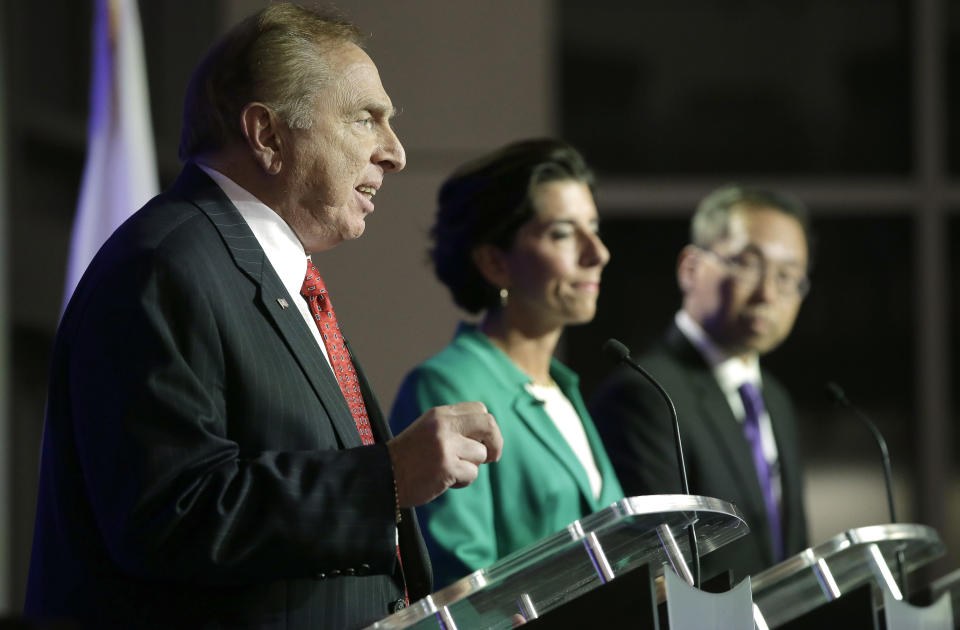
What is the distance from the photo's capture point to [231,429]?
5.70ft

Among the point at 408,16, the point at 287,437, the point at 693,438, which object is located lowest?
the point at 693,438

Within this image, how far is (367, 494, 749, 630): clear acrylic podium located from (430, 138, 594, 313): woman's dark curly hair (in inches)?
56.8

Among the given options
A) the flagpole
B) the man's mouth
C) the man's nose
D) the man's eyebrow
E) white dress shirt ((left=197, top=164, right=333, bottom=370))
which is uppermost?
the man's eyebrow

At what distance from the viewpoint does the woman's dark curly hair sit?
3111 millimetres

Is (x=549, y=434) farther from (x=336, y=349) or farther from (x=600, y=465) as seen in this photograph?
(x=336, y=349)

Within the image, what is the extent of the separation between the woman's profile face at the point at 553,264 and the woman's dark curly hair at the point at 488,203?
0.11 ft

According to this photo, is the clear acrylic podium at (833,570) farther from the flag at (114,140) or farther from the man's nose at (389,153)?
the flag at (114,140)

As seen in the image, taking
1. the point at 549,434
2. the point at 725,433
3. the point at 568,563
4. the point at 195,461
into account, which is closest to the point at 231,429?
the point at 195,461

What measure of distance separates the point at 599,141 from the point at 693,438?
2.97m

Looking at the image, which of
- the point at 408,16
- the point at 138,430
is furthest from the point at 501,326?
the point at 408,16

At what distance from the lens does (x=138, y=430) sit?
Result: 5.21 ft

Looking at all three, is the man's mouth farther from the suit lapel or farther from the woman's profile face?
the suit lapel

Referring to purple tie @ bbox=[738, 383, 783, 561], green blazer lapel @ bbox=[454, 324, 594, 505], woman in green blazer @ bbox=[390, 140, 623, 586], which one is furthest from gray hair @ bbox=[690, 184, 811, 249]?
green blazer lapel @ bbox=[454, 324, 594, 505]

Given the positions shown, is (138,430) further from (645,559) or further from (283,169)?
(645,559)
